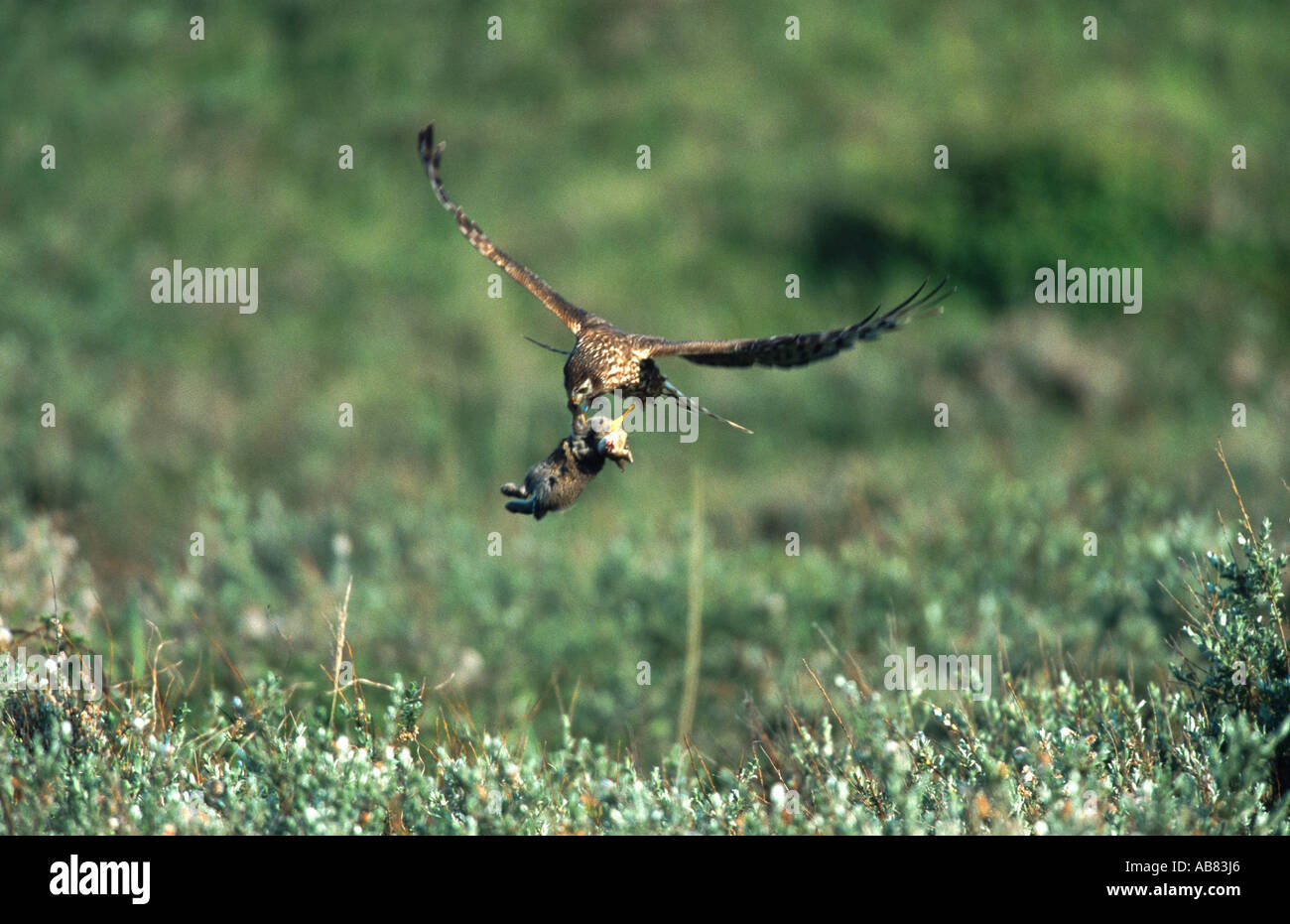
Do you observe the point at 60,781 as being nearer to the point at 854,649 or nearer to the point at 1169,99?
the point at 854,649

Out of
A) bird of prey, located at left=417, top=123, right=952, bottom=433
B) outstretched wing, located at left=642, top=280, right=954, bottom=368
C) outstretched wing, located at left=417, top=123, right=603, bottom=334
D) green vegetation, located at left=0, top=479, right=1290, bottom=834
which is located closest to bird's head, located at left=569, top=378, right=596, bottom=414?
bird of prey, located at left=417, top=123, right=952, bottom=433

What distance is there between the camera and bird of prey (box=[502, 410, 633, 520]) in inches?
135

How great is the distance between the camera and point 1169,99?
18.1m

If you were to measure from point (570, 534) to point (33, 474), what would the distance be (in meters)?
4.57

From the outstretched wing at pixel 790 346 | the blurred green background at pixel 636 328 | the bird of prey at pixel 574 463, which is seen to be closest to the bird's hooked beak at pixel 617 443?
the bird of prey at pixel 574 463

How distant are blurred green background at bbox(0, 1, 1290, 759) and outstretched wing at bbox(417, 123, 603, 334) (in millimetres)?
3385

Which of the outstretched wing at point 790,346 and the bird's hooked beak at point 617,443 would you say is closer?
the outstretched wing at point 790,346

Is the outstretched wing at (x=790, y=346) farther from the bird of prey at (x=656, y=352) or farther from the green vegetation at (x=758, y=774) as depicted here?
the green vegetation at (x=758, y=774)

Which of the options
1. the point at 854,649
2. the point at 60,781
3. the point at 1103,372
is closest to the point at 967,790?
the point at 60,781

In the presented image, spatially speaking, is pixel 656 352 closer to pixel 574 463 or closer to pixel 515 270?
pixel 574 463

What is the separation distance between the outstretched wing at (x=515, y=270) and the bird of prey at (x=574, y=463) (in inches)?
17.1

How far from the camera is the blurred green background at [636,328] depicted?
851cm

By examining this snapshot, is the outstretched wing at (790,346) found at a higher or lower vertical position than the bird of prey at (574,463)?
higher

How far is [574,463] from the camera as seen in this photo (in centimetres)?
345
